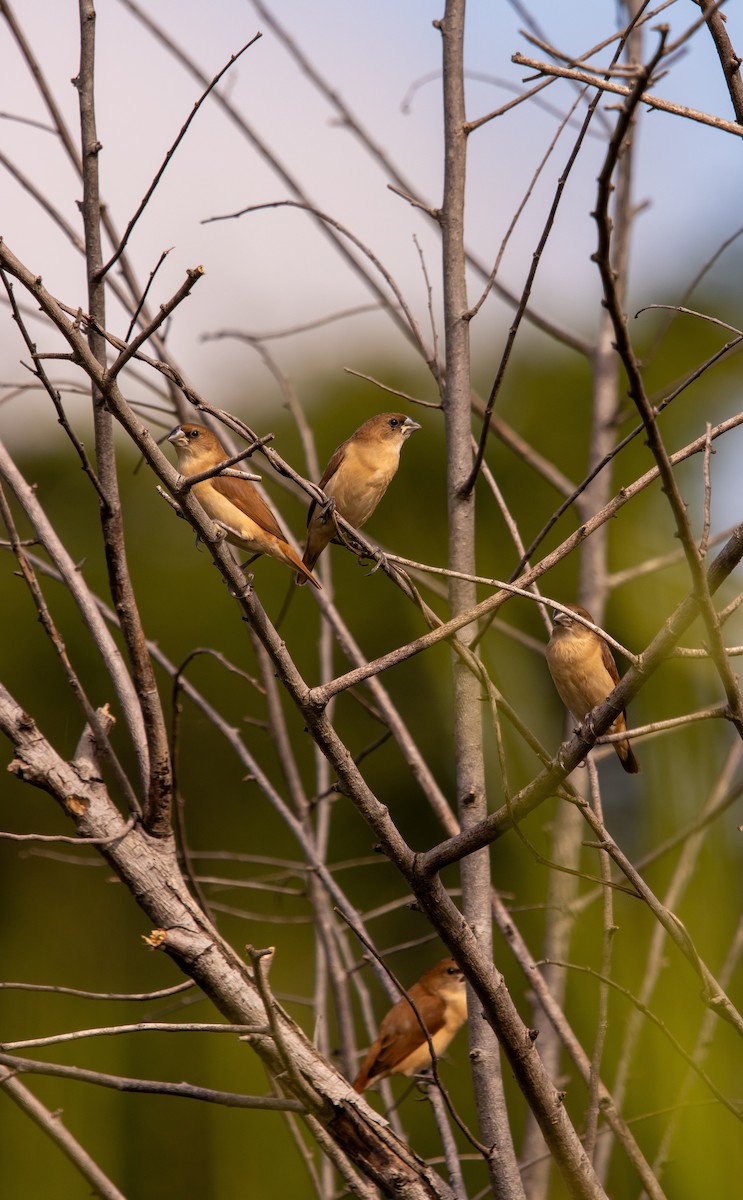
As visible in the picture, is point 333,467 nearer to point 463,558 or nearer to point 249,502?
point 249,502

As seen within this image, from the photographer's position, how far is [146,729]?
254 centimetres

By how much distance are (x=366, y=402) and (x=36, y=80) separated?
393 centimetres

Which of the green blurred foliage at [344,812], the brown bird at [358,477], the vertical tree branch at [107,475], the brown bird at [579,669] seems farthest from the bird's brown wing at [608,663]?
the vertical tree branch at [107,475]

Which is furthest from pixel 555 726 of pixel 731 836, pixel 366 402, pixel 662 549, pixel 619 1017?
pixel 366 402

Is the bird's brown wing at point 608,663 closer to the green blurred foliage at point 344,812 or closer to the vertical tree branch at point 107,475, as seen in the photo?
the green blurred foliage at point 344,812

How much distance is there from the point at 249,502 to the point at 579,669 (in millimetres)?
1113

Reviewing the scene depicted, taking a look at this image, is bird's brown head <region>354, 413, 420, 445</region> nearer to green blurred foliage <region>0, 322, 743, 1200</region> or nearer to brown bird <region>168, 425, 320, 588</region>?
green blurred foliage <region>0, 322, 743, 1200</region>

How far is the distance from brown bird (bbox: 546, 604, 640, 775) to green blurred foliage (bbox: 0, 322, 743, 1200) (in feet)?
0.64

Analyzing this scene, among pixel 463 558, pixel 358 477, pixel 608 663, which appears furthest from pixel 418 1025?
pixel 463 558

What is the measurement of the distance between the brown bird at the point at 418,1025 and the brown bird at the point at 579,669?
1413 millimetres

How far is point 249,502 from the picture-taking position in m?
3.52

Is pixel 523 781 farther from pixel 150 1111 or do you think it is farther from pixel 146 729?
pixel 150 1111

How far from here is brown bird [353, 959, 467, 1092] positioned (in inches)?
170

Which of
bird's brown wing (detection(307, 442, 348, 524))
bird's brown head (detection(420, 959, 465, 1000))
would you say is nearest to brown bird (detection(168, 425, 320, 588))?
bird's brown wing (detection(307, 442, 348, 524))
